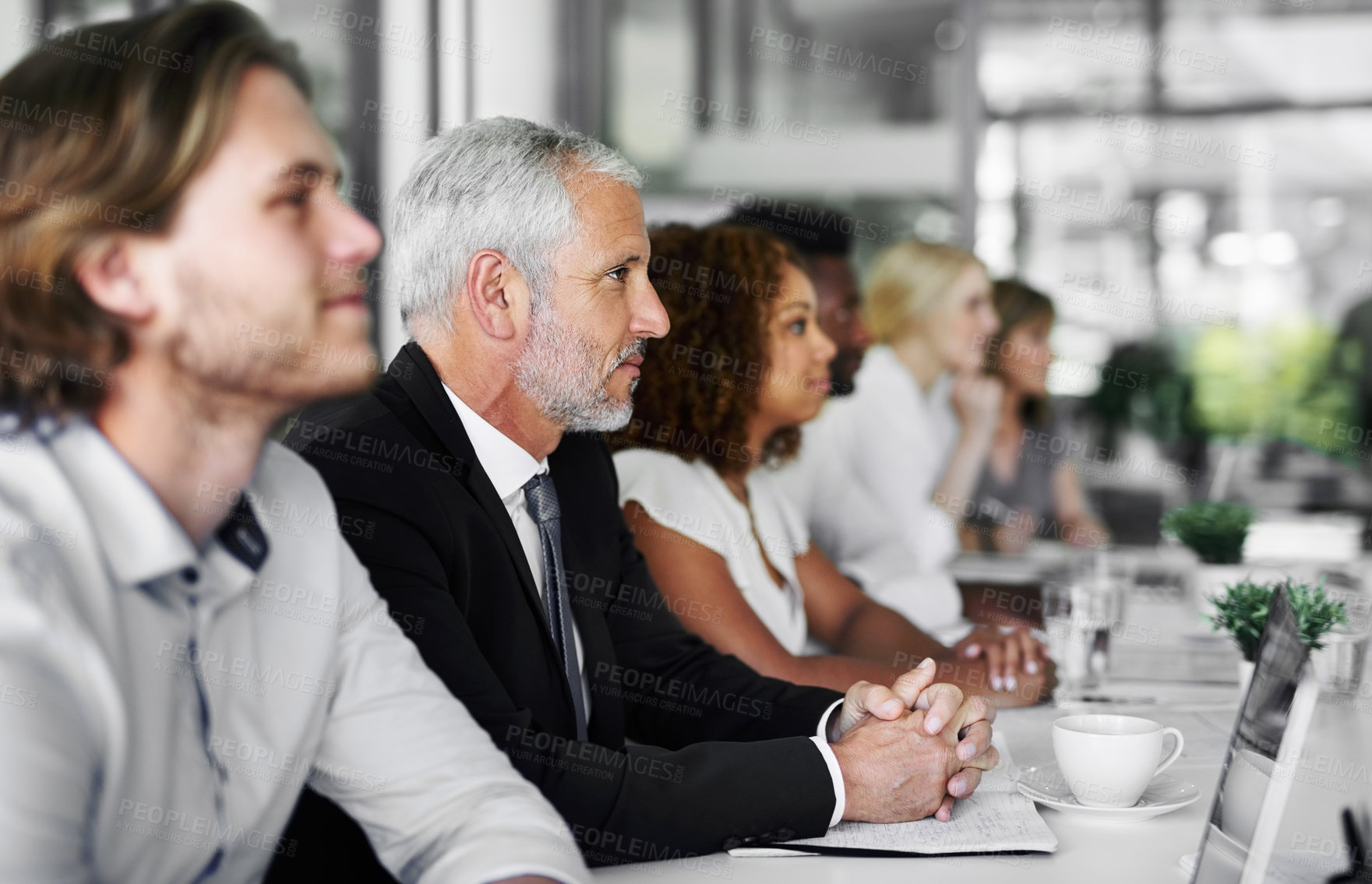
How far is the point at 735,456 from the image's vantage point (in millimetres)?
2295

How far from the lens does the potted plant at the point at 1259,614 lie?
1.53 metres

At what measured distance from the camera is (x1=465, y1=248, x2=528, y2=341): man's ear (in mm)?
1518

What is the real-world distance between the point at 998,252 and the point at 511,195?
4.55 m

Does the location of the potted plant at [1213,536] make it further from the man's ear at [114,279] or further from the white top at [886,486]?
the man's ear at [114,279]

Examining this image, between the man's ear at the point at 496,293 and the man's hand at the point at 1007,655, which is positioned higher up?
the man's ear at the point at 496,293

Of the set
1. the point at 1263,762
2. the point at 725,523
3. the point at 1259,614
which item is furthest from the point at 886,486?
the point at 1263,762

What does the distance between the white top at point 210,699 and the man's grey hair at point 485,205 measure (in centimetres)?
45

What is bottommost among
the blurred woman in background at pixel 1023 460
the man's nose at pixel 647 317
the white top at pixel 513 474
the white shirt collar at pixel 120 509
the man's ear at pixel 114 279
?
the blurred woman in background at pixel 1023 460

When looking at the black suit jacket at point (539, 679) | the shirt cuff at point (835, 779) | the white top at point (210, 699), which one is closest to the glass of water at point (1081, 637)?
the black suit jacket at point (539, 679)

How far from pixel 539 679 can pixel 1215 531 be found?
57.5 inches

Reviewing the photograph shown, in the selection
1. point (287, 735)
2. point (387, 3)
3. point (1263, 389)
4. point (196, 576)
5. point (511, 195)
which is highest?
point (387, 3)

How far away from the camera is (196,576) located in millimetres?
978

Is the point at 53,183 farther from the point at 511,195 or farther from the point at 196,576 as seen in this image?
the point at 511,195

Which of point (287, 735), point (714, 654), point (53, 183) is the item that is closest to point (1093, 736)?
point (714, 654)
